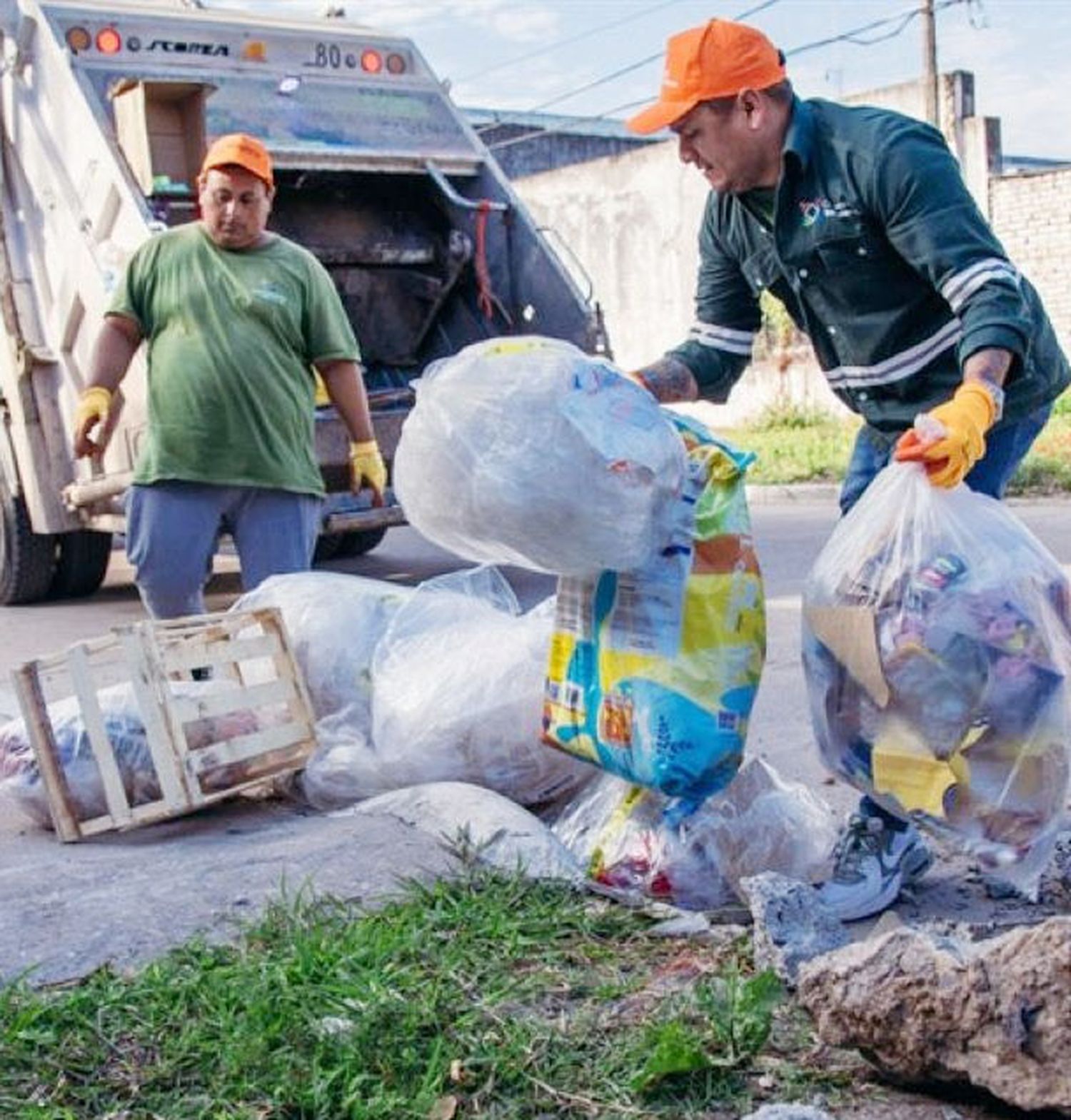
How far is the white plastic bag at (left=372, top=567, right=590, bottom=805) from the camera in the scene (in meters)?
3.89

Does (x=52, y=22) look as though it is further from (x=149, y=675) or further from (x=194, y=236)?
(x=149, y=675)

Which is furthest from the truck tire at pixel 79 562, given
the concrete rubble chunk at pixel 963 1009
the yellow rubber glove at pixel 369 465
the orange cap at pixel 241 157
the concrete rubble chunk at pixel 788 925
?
the concrete rubble chunk at pixel 963 1009

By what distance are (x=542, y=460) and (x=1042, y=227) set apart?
580 inches

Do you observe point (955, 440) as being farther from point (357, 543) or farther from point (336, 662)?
point (357, 543)

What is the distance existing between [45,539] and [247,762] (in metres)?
4.60

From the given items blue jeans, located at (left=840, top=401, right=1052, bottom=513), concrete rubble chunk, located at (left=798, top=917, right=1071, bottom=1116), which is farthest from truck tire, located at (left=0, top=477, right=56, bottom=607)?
concrete rubble chunk, located at (left=798, top=917, right=1071, bottom=1116)

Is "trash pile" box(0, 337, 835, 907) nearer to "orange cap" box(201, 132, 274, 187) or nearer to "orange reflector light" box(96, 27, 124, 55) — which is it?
"orange cap" box(201, 132, 274, 187)

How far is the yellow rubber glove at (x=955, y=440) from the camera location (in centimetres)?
289

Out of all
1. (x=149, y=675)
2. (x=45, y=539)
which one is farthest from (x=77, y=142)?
(x=149, y=675)

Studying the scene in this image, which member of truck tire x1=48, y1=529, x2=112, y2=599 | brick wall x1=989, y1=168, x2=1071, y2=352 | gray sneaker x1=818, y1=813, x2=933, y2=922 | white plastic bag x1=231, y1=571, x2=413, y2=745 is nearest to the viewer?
gray sneaker x1=818, y1=813, x2=933, y2=922

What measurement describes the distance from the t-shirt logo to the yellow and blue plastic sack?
1952mm

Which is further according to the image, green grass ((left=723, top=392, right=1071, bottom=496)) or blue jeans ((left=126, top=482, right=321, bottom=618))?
green grass ((left=723, top=392, right=1071, bottom=496))

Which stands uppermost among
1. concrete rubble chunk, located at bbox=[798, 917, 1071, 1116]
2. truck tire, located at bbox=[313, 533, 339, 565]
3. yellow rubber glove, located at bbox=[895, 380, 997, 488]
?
yellow rubber glove, located at bbox=[895, 380, 997, 488]

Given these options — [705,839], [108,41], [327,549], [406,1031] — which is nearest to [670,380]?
[705,839]
